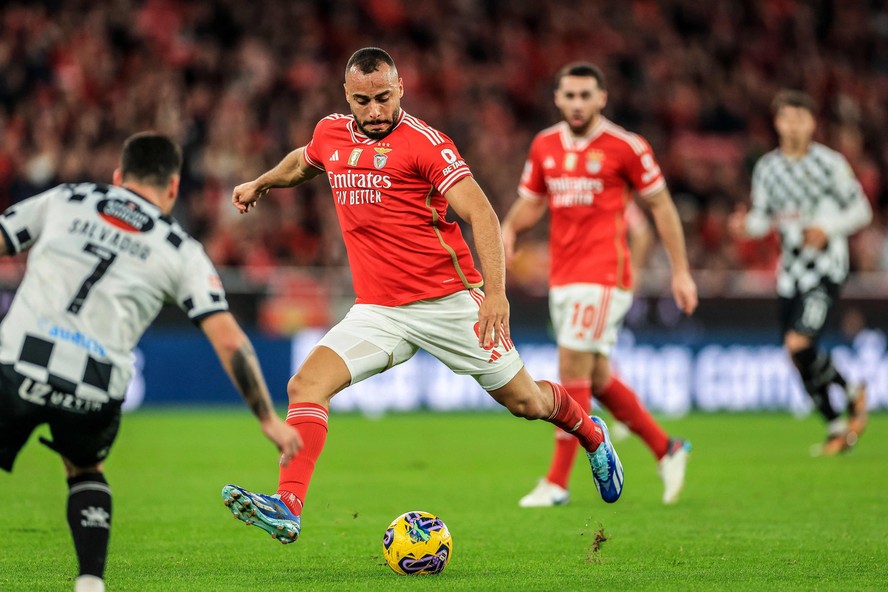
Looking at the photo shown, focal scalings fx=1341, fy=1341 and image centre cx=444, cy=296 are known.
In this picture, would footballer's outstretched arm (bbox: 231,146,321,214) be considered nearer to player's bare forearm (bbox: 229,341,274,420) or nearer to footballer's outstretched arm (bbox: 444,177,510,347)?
footballer's outstretched arm (bbox: 444,177,510,347)

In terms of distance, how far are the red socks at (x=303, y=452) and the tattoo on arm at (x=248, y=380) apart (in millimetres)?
1250

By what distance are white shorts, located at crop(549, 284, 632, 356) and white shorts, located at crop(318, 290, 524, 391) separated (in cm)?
207

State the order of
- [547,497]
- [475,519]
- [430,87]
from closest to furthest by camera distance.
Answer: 1. [475,519]
2. [547,497]
3. [430,87]

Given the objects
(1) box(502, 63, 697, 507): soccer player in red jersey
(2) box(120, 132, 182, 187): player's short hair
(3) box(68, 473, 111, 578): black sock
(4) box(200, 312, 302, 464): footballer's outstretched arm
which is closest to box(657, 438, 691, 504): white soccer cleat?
(1) box(502, 63, 697, 507): soccer player in red jersey

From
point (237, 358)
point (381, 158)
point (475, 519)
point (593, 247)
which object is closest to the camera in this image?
point (237, 358)

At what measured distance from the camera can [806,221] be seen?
38.1 feet

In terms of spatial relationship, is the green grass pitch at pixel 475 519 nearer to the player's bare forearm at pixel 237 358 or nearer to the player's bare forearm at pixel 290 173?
the player's bare forearm at pixel 237 358

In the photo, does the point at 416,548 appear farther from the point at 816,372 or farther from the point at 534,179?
the point at 816,372

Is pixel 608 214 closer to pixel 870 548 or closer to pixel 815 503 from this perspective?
pixel 815 503

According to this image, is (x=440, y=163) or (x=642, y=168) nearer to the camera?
(x=440, y=163)

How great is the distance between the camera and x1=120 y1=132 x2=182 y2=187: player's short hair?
5.02 metres

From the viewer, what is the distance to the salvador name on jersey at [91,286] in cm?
478

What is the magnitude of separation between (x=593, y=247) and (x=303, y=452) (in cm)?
332

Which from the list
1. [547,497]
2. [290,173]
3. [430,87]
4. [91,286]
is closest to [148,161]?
[91,286]
